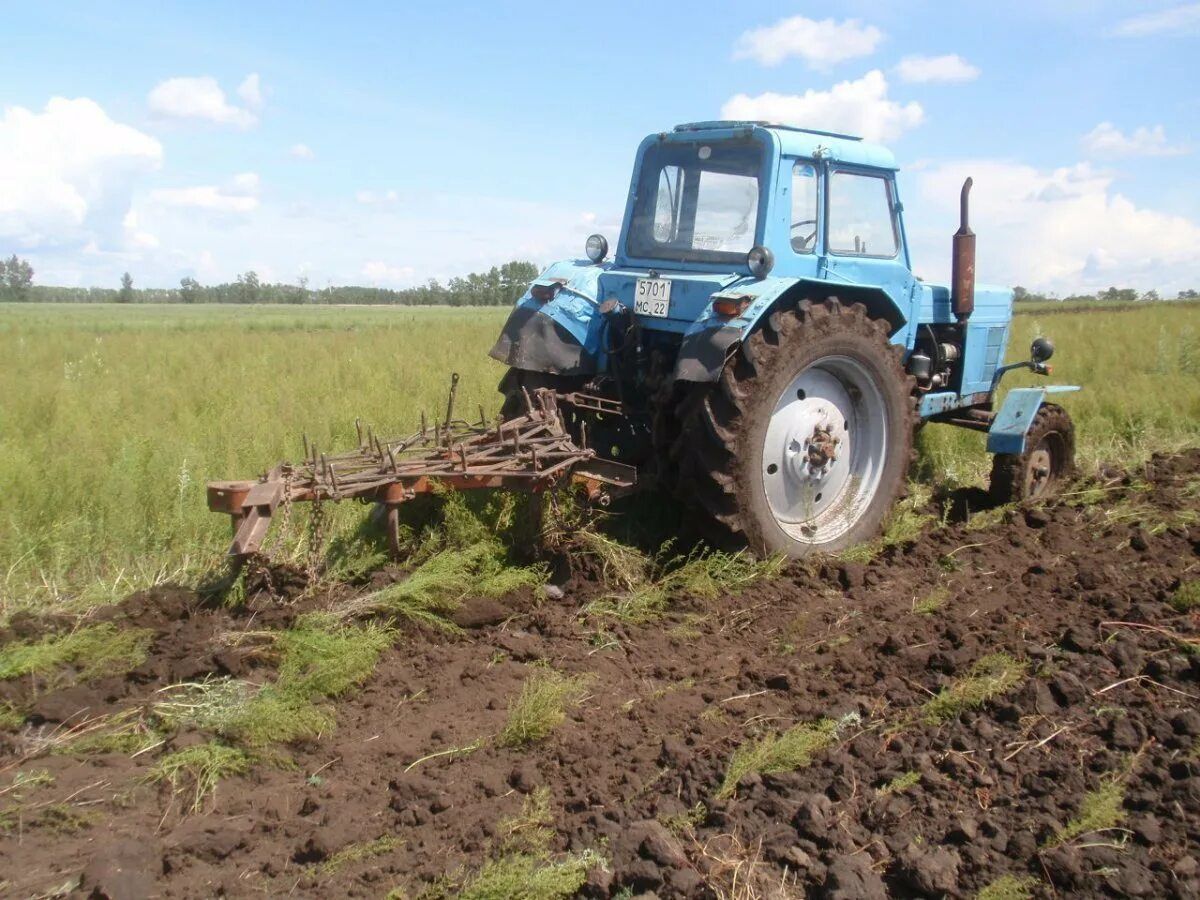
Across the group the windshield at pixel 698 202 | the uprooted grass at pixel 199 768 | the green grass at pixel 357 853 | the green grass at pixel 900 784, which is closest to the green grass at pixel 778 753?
the green grass at pixel 900 784

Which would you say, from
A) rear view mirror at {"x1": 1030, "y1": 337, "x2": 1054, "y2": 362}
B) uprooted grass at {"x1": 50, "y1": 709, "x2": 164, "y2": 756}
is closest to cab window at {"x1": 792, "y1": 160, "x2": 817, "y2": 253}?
rear view mirror at {"x1": 1030, "y1": 337, "x2": 1054, "y2": 362}

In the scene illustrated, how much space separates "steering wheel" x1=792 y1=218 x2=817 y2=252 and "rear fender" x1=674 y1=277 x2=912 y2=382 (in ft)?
1.03

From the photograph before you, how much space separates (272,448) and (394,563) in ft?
7.31

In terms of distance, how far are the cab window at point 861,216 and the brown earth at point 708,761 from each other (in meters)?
2.20

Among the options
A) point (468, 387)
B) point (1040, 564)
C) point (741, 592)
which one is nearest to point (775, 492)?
point (741, 592)

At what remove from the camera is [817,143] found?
5.53m

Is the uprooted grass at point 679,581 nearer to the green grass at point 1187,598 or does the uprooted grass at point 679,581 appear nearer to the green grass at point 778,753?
the green grass at point 778,753

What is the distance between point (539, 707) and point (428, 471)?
1201 mm

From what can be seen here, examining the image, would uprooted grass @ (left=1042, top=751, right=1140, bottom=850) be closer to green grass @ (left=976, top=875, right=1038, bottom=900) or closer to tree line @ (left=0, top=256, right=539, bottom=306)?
green grass @ (left=976, top=875, right=1038, bottom=900)

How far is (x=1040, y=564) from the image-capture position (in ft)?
17.0

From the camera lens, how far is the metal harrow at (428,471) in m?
3.85

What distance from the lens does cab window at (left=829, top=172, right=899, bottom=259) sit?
5.70 m

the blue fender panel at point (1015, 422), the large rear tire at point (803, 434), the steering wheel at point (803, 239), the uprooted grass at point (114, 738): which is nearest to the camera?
the uprooted grass at point (114, 738)

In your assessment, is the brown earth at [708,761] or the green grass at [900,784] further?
the green grass at [900,784]
